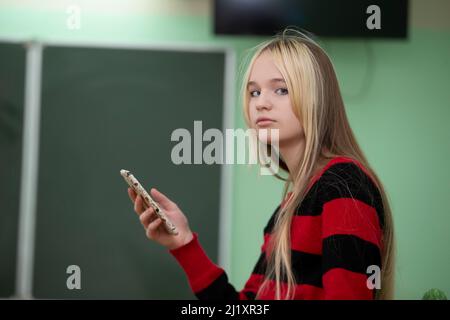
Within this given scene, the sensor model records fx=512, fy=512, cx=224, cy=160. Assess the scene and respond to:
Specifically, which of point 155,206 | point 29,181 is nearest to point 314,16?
point 155,206

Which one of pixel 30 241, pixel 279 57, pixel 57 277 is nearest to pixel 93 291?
pixel 57 277

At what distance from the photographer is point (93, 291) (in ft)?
4.77

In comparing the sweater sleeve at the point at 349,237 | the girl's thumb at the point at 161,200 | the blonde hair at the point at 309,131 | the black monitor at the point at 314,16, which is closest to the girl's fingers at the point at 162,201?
the girl's thumb at the point at 161,200

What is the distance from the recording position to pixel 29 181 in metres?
1.53

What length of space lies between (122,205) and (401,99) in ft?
2.80

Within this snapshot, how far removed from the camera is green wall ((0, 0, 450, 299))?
1.34 meters

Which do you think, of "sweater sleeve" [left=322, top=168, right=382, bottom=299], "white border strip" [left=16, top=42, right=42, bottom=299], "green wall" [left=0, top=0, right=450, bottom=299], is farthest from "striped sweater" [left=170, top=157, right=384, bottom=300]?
"white border strip" [left=16, top=42, right=42, bottom=299]

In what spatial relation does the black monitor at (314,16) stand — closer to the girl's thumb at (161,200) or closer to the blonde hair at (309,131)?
the blonde hair at (309,131)

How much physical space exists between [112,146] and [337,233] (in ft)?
2.91

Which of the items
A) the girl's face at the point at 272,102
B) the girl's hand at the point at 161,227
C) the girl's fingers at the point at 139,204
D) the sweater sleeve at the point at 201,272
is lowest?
the sweater sleeve at the point at 201,272

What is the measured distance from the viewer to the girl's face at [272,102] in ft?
3.21

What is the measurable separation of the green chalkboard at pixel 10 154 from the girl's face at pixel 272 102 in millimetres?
829

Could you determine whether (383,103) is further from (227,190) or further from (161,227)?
(161,227)
